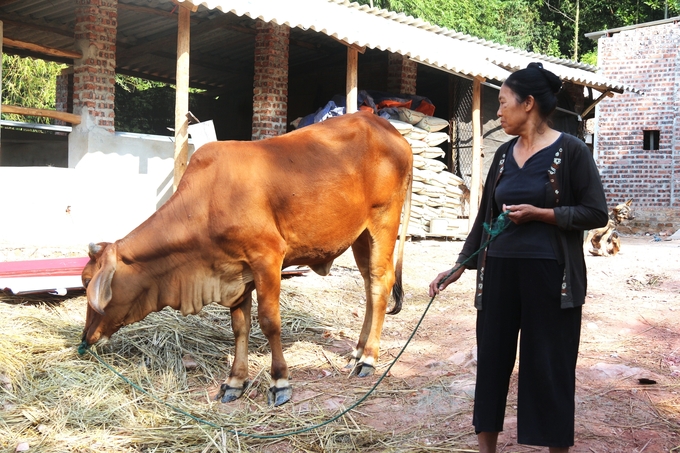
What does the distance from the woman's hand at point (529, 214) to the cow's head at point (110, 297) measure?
2410mm

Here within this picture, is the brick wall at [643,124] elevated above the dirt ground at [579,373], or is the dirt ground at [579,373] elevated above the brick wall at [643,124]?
the brick wall at [643,124]

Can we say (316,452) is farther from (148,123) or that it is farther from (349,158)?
(148,123)

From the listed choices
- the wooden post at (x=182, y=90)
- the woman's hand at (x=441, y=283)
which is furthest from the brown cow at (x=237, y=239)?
the wooden post at (x=182, y=90)

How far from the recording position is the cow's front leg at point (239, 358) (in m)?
4.54

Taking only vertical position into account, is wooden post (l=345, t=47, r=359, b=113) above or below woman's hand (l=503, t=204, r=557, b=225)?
above

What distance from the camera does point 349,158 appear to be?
16.6 ft

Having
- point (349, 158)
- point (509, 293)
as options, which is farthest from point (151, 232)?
point (509, 293)

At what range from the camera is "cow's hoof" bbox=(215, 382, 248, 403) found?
449 centimetres

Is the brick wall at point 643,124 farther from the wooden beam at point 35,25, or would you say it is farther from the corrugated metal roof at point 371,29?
the wooden beam at point 35,25

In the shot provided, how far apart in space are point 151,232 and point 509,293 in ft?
7.55

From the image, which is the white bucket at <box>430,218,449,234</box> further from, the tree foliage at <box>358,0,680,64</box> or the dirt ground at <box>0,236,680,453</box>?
the tree foliage at <box>358,0,680,64</box>

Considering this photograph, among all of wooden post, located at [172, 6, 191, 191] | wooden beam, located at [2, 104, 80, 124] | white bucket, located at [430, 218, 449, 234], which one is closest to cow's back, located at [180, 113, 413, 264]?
wooden post, located at [172, 6, 191, 191]

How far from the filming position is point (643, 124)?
1803 cm

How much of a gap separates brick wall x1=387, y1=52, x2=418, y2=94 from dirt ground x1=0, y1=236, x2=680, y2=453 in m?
5.00
